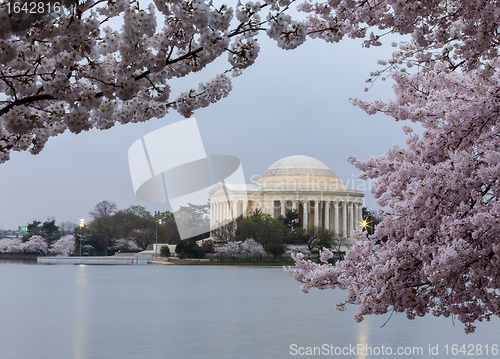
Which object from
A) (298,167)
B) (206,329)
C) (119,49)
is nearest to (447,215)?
(119,49)

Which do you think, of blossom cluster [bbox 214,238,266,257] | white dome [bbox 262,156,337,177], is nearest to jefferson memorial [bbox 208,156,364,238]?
white dome [bbox 262,156,337,177]

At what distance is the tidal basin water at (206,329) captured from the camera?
20953mm

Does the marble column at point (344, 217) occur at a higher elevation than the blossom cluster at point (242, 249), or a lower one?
higher

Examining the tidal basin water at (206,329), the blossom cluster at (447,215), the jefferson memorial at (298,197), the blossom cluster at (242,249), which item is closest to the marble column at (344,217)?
the jefferson memorial at (298,197)

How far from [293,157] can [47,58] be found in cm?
12957

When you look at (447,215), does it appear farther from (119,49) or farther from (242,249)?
(242,249)

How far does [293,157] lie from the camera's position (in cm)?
13650

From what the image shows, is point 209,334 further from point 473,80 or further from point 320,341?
point 473,80

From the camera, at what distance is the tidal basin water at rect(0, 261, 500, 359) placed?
68.7 ft

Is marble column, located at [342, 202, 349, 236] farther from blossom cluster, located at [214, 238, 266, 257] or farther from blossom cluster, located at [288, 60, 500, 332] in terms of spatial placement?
blossom cluster, located at [288, 60, 500, 332]

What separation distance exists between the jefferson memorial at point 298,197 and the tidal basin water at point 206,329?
85.6 metres

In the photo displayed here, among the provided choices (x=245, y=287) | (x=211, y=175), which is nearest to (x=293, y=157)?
(x=211, y=175)

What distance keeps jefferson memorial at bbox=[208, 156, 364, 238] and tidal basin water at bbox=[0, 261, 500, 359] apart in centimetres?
8563

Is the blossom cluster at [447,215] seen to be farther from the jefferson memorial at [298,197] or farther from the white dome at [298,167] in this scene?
the white dome at [298,167]
